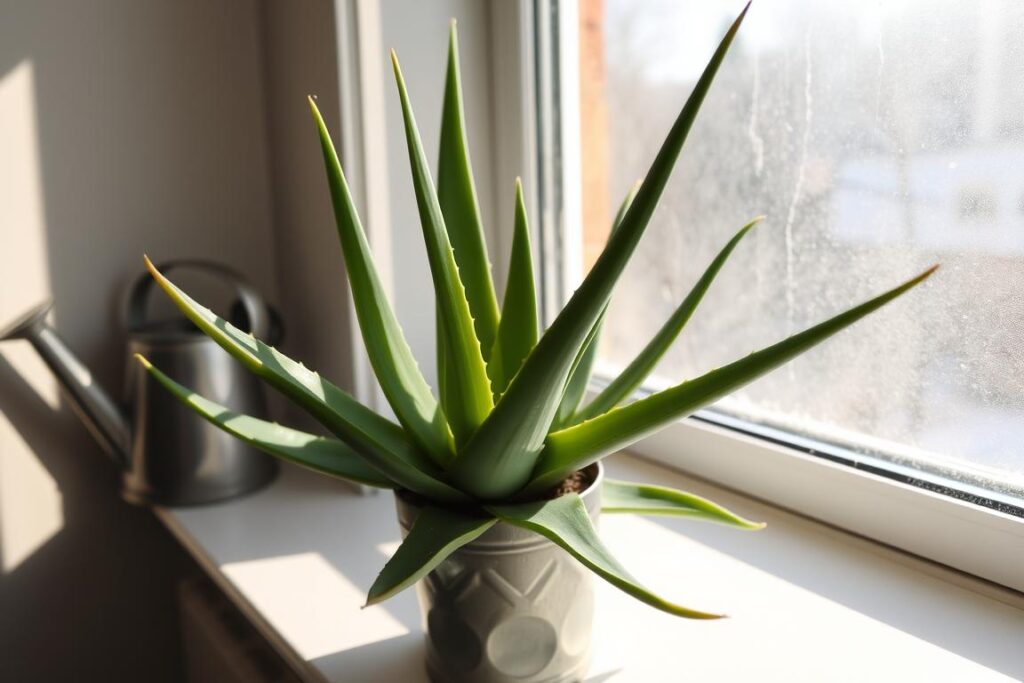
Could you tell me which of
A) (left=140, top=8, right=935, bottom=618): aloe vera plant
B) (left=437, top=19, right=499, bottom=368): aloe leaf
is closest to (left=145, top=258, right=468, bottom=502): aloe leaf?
(left=140, top=8, right=935, bottom=618): aloe vera plant

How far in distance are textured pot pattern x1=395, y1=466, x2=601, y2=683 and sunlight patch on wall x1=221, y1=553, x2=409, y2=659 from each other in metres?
0.13

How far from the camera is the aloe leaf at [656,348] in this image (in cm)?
58

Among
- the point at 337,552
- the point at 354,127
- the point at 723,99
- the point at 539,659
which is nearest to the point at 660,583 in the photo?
the point at 539,659

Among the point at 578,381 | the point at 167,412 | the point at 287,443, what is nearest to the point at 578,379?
the point at 578,381

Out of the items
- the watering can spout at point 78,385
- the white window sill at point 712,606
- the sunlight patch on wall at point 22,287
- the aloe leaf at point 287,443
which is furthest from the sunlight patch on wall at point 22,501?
the aloe leaf at point 287,443

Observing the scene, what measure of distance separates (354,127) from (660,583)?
0.59 meters

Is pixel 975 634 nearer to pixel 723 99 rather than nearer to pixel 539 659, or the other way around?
pixel 539 659

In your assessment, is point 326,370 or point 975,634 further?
point 326,370

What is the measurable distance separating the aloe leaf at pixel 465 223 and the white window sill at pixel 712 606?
0.83ft

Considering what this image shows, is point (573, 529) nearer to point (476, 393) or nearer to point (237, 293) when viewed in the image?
point (476, 393)

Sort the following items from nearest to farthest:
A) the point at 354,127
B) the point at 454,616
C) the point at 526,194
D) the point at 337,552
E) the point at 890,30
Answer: the point at 454,616
the point at 890,30
the point at 337,552
the point at 354,127
the point at 526,194

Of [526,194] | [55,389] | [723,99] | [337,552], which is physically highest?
[723,99]

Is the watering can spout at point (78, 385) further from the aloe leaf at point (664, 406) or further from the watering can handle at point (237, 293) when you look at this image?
the aloe leaf at point (664, 406)

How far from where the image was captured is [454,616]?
0.57 m
